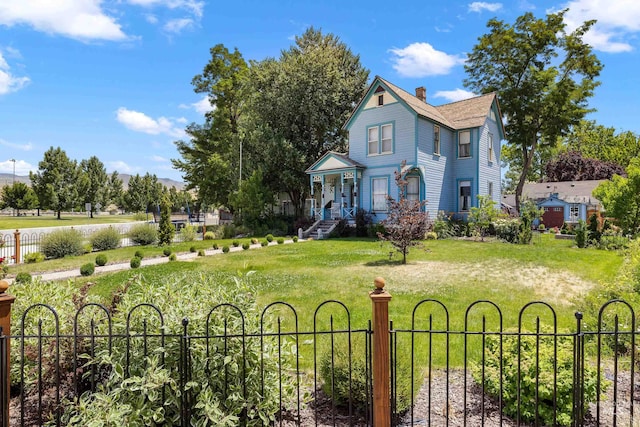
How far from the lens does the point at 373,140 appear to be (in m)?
23.3

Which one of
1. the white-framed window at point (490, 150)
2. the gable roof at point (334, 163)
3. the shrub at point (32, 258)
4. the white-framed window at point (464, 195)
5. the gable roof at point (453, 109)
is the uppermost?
the gable roof at point (453, 109)

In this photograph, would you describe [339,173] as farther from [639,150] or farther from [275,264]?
[639,150]

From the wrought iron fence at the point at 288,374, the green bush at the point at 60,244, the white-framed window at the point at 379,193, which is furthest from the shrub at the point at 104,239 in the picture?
the wrought iron fence at the point at 288,374

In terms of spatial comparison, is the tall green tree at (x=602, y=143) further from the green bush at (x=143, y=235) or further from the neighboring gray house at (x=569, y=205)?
the green bush at (x=143, y=235)

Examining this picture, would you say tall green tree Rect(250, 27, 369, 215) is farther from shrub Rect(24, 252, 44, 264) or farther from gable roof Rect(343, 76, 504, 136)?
shrub Rect(24, 252, 44, 264)

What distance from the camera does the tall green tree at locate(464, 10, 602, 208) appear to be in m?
27.3

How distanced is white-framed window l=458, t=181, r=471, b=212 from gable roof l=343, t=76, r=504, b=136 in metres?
3.56

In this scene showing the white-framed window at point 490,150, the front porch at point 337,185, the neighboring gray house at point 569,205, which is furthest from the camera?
the neighboring gray house at point 569,205

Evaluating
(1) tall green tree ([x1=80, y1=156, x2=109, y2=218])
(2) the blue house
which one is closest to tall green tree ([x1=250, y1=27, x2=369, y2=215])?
(2) the blue house

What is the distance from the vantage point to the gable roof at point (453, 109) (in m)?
22.0

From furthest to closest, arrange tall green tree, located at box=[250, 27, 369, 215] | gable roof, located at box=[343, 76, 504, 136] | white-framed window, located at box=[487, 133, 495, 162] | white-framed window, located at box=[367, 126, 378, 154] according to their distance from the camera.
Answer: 1. tall green tree, located at box=[250, 27, 369, 215]
2. white-framed window, located at box=[487, 133, 495, 162]
3. white-framed window, located at box=[367, 126, 378, 154]
4. gable roof, located at box=[343, 76, 504, 136]

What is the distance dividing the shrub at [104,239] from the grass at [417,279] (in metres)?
3.48

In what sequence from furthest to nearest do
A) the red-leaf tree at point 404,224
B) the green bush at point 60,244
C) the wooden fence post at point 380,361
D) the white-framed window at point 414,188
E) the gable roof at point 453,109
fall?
1. the gable roof at point 453,109
2. the white-framed window at point 414,188
3. the green bush at point 60,244
4. the red-leaf tree at point 404,224
5. the wooden fence post at point 380,361

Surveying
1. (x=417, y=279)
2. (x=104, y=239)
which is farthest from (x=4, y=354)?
(x=104, y=239)
